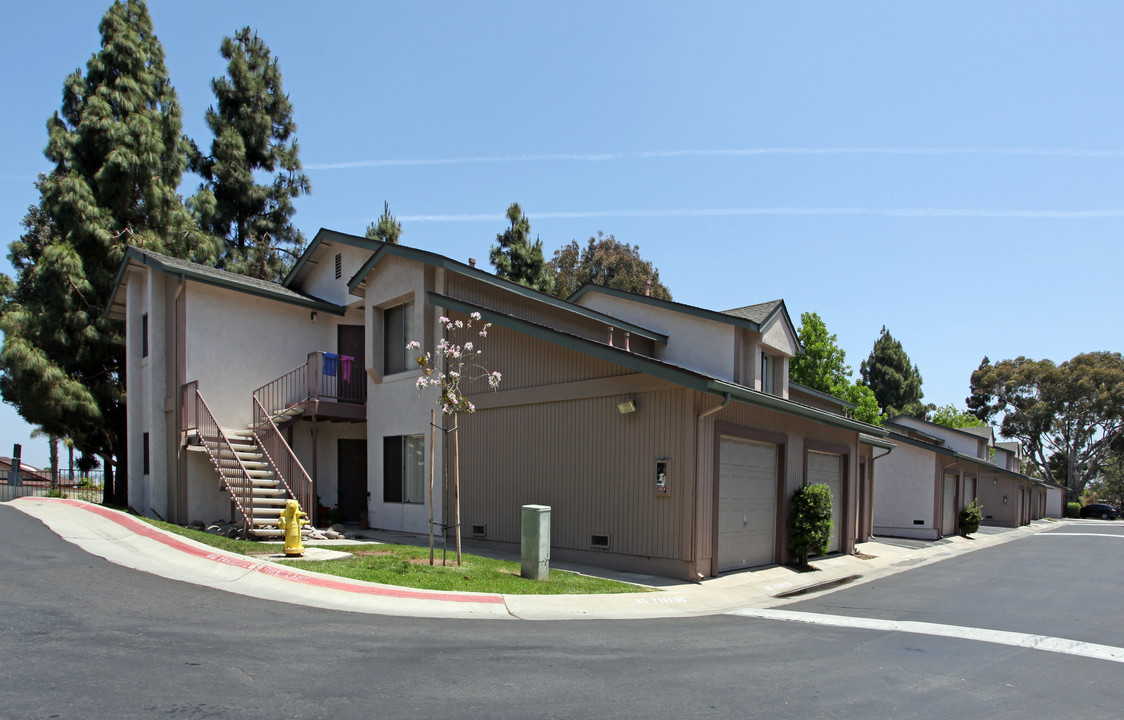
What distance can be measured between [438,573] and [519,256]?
25925 millimetres

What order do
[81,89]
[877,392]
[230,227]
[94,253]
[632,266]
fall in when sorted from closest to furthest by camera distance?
[94,253] → [81,89] → [230,227] → [632,266] → [877,392]

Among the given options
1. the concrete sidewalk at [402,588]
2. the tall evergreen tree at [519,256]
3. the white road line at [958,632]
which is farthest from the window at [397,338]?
the tall evergreen tree at [519,256]

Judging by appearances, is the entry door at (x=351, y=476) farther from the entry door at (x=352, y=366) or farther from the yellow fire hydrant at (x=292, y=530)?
the yellow fire hydrant at (x=292, y=530)

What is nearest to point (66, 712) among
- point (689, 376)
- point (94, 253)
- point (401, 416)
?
point (689, 376)

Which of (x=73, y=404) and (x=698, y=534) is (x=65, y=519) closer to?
(x=73, y=404)

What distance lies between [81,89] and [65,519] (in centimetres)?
1880

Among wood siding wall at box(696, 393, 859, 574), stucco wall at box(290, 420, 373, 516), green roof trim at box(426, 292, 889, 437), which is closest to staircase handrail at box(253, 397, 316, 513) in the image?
stucco wall at box(290, 420, 373, 516)

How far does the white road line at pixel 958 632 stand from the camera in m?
8.02

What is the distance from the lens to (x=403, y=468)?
17234mm

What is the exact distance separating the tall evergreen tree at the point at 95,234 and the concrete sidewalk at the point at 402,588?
8844 mm

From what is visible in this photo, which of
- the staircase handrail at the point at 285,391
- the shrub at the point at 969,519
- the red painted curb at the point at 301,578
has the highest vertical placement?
the staircase handrail at the point at 285,391

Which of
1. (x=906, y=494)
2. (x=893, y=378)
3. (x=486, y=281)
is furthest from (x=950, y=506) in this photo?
(x=893, y=378)

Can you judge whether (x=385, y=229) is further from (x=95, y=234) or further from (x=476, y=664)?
(x=476, y=664)

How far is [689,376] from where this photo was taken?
1158cm
